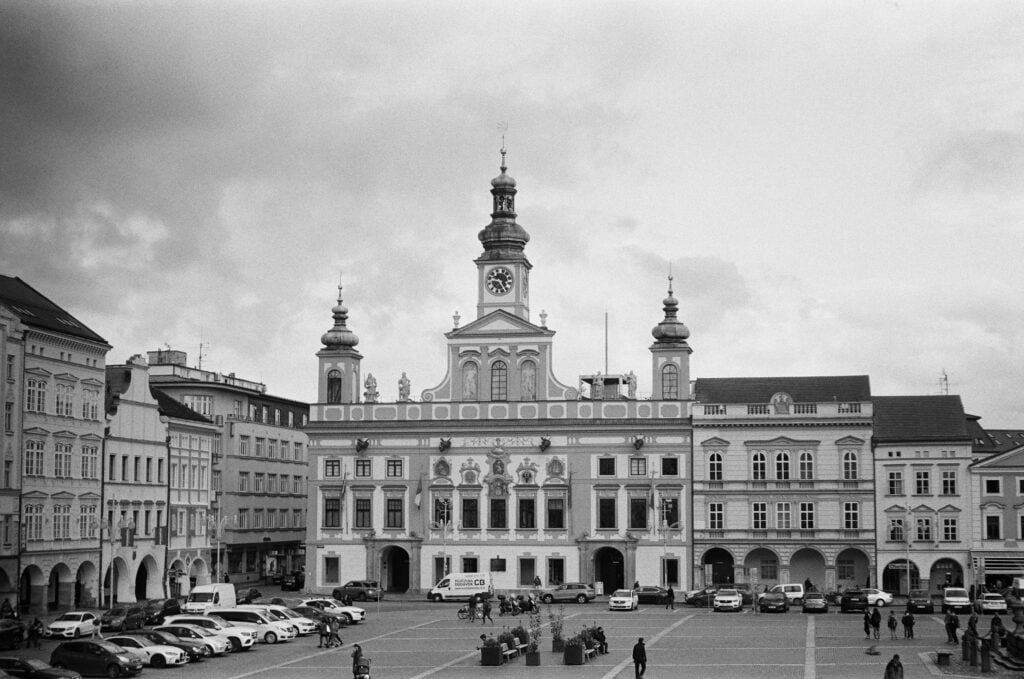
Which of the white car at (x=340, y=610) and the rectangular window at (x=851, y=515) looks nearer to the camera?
the white car at (x=340, y=610)

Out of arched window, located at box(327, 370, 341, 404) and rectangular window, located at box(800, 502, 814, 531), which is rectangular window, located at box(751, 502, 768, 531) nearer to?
rectangular window, located at box(800, 502, 814, 531)

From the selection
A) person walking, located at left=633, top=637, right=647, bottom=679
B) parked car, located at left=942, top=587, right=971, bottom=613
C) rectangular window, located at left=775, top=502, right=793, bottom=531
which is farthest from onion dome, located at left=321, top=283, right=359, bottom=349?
person walking, located at left=633, top=637, right=647, bottom=679

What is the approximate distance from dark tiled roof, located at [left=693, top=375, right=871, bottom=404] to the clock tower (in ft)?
39.2

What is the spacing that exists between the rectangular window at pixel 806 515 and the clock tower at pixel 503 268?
19.6m

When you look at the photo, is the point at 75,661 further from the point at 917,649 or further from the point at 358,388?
the point at 358,388

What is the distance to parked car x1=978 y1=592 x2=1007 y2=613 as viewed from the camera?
71.2 metres

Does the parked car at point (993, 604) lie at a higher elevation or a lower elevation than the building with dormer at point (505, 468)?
lower

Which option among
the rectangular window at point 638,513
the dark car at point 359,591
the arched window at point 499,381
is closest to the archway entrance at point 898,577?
the rectangular window at point 638,513

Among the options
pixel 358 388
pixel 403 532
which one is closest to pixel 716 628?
pixel 403 532

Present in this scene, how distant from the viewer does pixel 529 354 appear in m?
91.3

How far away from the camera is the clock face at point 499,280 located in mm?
92750

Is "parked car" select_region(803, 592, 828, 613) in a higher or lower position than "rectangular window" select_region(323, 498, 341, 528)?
lower

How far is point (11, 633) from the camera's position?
5500 cm

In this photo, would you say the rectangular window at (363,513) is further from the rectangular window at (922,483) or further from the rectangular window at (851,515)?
the rectangular window at (922,483)
